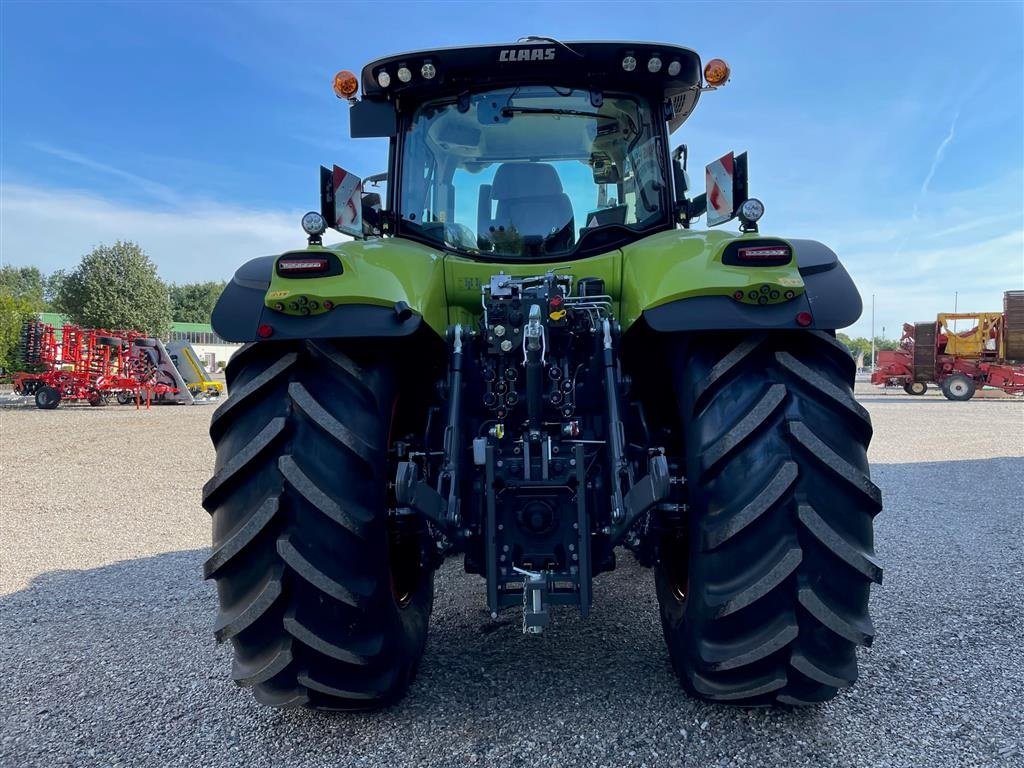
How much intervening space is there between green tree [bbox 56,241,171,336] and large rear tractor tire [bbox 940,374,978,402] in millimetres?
35955

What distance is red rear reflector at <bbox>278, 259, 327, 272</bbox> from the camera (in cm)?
206

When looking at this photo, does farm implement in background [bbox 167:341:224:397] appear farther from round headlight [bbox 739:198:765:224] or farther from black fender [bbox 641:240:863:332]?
black fender [bbox 641:240:863:332]

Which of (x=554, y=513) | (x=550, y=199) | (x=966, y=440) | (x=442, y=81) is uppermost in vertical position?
(x=442, y=81)

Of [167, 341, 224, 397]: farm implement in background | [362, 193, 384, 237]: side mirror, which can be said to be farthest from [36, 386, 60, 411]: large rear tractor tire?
[362, 193, 384, 237]: side mirror

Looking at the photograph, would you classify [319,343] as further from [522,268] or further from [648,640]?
[648,640]

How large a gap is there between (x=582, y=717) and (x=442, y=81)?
2486 millimetres

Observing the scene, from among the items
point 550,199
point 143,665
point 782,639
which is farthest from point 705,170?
point 143,665

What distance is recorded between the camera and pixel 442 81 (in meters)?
2.82

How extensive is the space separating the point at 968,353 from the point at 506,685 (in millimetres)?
22839

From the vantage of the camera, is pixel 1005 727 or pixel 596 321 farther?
pixel 596 321

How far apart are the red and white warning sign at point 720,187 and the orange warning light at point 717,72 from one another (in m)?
0.40

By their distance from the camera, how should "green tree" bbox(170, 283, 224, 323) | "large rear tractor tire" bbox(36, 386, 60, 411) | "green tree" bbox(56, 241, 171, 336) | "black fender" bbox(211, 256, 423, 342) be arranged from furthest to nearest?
"green tree" bbox(170, 283, 224, 323) < "green tree" bbox(56, 241, 171, 336) < "large rear tractor tire" bbox(36, 386, 60, 411) < "black fender" bbox(211, 256, 423, 342)

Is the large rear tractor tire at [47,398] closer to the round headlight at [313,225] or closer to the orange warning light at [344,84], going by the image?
the orange warning light at [344,84]

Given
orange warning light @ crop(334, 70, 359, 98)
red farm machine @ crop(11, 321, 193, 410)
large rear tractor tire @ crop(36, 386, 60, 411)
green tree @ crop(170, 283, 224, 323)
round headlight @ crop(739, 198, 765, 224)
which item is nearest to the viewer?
round headlight @ crop(739, 198, 765, 224)
